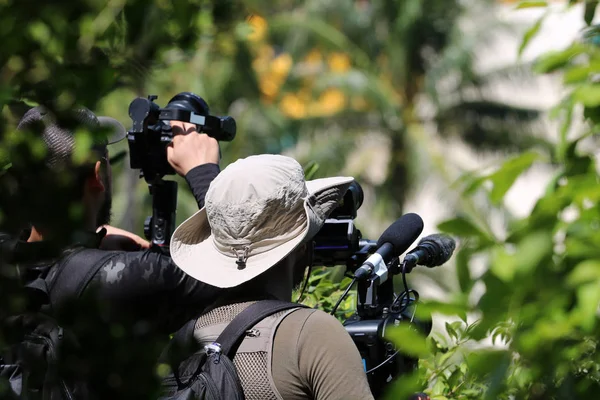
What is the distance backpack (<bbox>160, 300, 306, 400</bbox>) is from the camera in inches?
81.8

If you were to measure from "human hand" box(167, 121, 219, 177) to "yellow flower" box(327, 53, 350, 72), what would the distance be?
66.2 ft

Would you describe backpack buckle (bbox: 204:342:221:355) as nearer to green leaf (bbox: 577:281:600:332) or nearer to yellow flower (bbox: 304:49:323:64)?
green leaf (bbox: 577:281:600:332)

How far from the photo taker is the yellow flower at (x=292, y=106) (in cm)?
2394

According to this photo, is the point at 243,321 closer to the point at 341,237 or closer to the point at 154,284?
the point at 154,284

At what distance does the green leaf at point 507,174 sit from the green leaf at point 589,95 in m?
0.12

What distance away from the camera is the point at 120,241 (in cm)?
308

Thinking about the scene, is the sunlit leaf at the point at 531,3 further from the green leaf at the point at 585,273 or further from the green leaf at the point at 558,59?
the green leaf at the point at 585,273

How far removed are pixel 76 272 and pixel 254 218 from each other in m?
0.51

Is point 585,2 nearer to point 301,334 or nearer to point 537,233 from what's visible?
point 537,233

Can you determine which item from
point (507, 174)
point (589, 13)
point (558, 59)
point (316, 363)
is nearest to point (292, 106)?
point (316, 363)

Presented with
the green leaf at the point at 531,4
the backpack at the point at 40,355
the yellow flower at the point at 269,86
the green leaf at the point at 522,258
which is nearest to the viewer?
the green leaf at the point at 522,258

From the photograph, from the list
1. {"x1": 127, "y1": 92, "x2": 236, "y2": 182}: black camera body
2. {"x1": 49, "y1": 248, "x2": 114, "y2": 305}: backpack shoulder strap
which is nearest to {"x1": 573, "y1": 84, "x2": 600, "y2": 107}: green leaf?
{"x1": 49, "y1": 248, "x2": 114, "y2": 305}: backpack shoulder strap

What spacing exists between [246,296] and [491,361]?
130 centimetres

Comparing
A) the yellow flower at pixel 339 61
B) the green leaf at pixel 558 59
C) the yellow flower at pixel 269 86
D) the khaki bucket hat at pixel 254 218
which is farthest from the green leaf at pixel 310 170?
the yellow flower at pixel 269 86
